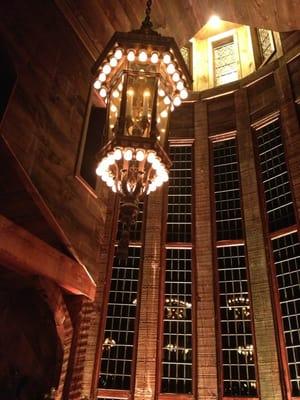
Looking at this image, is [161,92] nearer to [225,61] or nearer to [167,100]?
[167,100]

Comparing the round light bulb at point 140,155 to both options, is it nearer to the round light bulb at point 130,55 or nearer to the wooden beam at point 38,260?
the round light bulb at point 130,55

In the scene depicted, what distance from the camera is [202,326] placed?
31.9 ft

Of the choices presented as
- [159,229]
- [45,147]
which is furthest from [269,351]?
[45,147]

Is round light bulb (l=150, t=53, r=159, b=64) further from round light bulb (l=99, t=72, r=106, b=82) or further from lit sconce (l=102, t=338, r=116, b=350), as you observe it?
lit sconce (l=102, t=338, r=116, b=350)

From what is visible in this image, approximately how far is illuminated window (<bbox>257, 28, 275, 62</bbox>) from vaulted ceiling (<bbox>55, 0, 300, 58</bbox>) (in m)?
7.28

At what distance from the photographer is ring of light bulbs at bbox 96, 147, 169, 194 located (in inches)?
133

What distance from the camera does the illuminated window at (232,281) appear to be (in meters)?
9.11

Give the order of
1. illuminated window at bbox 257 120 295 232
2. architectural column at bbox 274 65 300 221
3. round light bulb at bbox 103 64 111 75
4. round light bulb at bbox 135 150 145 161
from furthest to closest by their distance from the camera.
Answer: illuminated window at bbox 257 120 295 232
architectural column at bbox 274 65 300 221
round light bulb at bbox 103 64 111 75
round light bulb at bbox 135 150 145 161

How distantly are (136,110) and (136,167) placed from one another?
57cm

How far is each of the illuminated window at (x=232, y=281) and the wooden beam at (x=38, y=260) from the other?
20.8 ft

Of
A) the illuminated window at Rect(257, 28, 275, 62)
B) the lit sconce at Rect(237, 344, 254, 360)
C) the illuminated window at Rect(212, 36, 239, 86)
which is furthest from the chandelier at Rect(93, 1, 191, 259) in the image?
the illuminated window at Rect(212, 36, 239, 86)

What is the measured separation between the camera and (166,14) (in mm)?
6352

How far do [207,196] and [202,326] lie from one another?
3.91m

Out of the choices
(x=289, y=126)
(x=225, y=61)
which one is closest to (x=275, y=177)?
(x=289, y=126)
